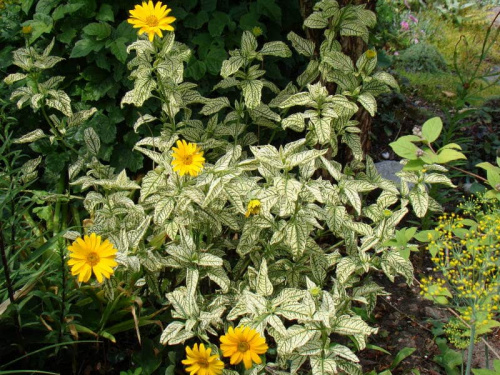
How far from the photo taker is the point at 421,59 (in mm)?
5035

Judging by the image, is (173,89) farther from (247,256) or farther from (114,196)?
(247,256)

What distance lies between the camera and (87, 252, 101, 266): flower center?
192cm

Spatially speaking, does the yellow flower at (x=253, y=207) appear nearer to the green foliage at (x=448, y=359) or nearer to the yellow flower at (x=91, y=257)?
the yellow flower at (x=91, y=257)

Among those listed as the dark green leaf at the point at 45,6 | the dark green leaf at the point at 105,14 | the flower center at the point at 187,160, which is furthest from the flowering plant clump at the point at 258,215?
the dark green leaf at the point at 45,6

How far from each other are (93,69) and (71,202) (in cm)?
73

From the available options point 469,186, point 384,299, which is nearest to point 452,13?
point 469,186

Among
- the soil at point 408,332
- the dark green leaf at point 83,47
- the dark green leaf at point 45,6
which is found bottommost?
the soil at point 408,332

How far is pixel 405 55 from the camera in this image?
5047 millimetres

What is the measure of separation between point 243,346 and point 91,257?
1.95ft

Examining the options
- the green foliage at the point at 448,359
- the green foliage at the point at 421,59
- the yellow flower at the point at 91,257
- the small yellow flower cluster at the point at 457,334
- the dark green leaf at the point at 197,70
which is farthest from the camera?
the green foliage at the point at 421,59

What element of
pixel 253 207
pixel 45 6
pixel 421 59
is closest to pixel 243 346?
pixel 253 207

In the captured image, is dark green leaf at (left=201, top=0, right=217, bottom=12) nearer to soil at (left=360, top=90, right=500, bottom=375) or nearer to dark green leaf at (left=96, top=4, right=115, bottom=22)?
dark green leaf at (left=96, top=4, right=115, bottom=22)

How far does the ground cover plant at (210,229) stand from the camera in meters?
2.07

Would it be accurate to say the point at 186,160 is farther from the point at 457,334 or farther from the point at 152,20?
the point at 457,334
